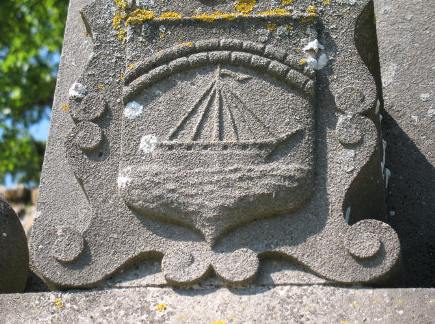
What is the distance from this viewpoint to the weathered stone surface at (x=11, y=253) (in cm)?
344

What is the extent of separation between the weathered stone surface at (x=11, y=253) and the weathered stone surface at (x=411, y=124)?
1.40 m

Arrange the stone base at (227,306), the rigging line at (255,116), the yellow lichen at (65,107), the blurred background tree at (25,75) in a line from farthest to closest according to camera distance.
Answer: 1. the blurred background tree at (25,75)
2. the yellow lichen at (65,107)
3. the rigging line at (255,116)
4. the stone base at (227,306)

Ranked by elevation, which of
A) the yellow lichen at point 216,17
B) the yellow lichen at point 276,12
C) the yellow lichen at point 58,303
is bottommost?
the yellow lichen at point 58,303

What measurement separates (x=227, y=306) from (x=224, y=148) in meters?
0.52

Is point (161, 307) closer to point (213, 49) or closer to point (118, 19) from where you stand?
point (213, 49)

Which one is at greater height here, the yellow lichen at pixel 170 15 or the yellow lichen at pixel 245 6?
the yellow lichen at pixel 245 6

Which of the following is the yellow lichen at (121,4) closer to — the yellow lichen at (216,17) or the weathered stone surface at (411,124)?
the yellow lichen at (216,17)

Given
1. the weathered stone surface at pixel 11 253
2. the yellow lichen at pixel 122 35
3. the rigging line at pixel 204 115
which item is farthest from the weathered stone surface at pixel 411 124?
the weathered stone surface at pixel 11 253

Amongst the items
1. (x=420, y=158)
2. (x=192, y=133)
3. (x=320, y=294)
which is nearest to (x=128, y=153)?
(x=192, y=133)

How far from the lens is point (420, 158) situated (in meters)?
4.00

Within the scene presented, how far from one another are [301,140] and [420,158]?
850mm

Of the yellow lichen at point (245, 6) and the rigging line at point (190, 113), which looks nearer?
the rigging line at point (190, 113)

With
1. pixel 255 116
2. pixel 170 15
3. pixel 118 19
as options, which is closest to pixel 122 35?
pixel 118 19

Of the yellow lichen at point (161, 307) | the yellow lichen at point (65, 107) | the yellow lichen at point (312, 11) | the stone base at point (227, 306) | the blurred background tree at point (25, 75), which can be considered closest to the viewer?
the stone base at point (227, 306)
